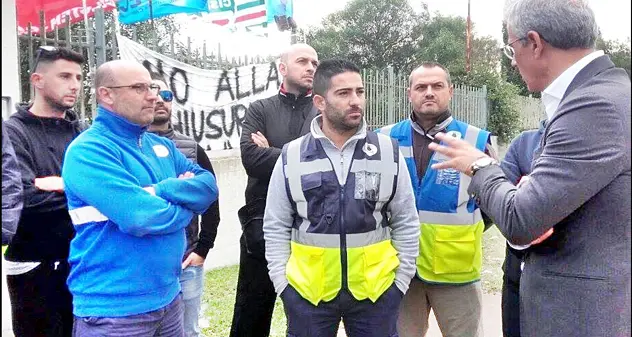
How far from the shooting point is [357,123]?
8.91 feet

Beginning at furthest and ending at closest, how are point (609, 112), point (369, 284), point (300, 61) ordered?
point (300, 61), point (369, 284), point (609, 112)

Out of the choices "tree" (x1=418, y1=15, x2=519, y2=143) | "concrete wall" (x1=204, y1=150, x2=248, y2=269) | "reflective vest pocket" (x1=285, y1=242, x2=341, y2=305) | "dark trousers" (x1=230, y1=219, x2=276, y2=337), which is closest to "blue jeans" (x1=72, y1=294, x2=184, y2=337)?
"reflective vest pocket" (x1=285, y1=242, x2=341, y2=305)

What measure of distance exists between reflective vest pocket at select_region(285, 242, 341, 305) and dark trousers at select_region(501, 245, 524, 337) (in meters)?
0.91

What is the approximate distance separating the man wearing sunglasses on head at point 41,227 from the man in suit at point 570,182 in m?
1.97

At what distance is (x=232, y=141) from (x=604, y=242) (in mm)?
5272

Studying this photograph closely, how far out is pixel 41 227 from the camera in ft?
8.96

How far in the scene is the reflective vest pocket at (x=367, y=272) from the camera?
8.11 ft

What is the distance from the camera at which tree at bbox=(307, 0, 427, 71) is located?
114 feet

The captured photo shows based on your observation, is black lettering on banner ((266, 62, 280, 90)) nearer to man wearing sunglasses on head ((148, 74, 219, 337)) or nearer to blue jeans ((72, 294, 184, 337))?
man wearing sunglasses on head ((148, 74, 219, 337))

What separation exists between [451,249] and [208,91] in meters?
4.03

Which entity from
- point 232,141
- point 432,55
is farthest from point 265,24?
point 432,55

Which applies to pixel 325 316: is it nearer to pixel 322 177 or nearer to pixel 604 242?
pixel 322 177

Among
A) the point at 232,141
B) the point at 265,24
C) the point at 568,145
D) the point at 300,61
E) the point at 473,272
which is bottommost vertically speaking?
the point at 473,272

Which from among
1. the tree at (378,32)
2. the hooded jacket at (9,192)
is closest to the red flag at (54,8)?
the hooded jacket at (9,192)
